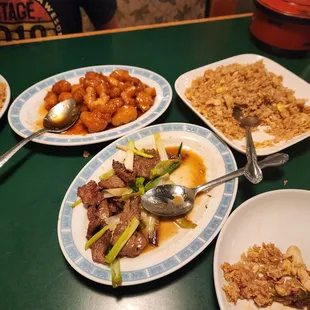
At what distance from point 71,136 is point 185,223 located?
2.10ft

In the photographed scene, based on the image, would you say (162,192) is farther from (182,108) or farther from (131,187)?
(182,108)

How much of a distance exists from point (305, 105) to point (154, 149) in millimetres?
755

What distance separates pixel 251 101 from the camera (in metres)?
1.47

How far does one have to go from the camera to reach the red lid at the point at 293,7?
1.73 meters

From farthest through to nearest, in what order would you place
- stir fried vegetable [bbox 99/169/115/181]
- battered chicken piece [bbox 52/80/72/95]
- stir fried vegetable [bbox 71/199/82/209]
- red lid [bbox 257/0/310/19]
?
red lid [bbox 257/0/310/19] → battered chicken piece [bbox 52/80/72/95] → stir fried vegetable [bbox 99/169/115/181] → stir fried vegetable [bbox 71/199/82/209]

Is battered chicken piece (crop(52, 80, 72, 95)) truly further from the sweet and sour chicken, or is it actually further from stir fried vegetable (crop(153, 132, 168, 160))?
stir fried vegetable (crop(153, 132, 168, 160))

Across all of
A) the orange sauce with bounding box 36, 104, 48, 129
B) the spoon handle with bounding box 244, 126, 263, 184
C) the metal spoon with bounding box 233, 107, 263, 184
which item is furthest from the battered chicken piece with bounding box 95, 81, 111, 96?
the spoon handle with bounding box 244, 126, 263, 184

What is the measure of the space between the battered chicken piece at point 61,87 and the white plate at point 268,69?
1.78 ft

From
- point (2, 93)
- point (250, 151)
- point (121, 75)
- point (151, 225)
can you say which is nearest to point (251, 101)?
point (250, 151)

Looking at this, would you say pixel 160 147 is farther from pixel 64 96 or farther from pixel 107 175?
pixel 64 96

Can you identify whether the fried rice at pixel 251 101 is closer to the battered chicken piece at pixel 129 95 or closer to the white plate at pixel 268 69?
the white plate at pixel 268 69

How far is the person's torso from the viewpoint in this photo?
83.7 inches

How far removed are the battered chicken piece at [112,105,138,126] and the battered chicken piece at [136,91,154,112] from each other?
2.6 inches

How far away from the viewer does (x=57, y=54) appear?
202 cm
